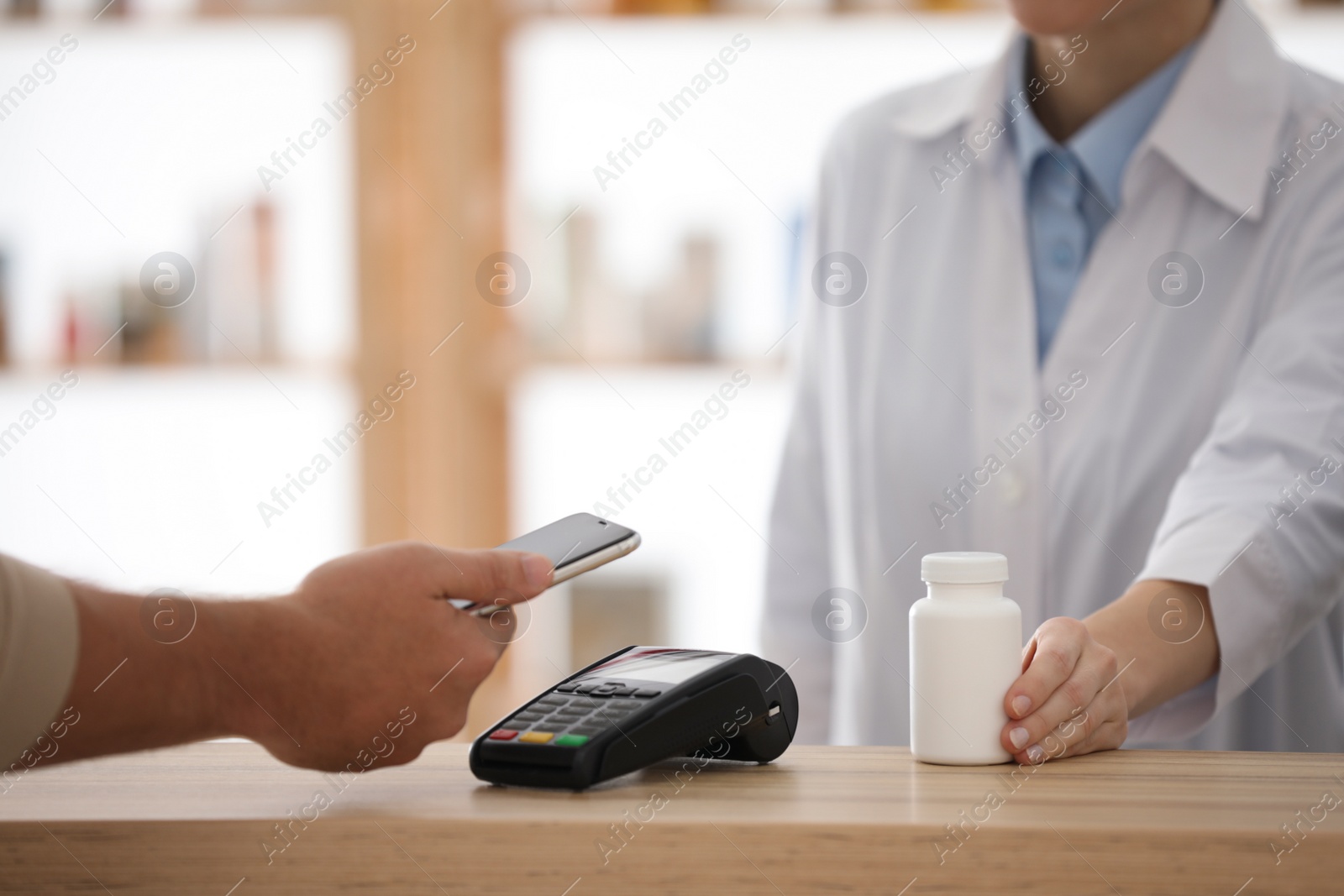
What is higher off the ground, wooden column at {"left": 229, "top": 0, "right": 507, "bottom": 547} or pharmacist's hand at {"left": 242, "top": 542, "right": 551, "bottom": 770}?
wooden column at {"left": 229, "top": 0, "right": 507, "bottom": 547}

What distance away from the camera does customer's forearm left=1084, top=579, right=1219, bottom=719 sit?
29.8 inches

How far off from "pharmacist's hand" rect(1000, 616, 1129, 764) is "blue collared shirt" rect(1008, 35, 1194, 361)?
485 millimetres

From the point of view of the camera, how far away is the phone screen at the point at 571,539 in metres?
0.65

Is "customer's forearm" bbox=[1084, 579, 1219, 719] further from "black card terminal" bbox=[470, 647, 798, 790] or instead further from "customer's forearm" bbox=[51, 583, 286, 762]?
"customer's forearm" bbox=[51, 583, 286, 762]

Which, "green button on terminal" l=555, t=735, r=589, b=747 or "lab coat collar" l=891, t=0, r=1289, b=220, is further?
"lab coat collar" l=891, t=0, r=1289, b=220

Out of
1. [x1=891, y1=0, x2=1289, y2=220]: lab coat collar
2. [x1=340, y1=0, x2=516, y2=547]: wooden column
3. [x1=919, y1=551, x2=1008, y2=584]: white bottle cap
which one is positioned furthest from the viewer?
[x1=340, y1=0, x2=516, y2=547]: wooden column

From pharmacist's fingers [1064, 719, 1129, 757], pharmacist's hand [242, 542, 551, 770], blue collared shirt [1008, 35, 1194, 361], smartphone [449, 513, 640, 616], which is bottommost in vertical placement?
pharmacist's fingers [1064, 719, 1129, 757]

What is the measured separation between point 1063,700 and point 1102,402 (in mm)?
487

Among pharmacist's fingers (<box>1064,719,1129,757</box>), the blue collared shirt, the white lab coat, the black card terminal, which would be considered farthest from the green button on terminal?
the blue collared shirt

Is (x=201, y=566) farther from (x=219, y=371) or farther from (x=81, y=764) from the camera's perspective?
(x=81, y=764)

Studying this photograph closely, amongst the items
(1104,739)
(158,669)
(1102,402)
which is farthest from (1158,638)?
(158,669)

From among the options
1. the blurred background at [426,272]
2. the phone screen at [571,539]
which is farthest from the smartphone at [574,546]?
the blurred background at [426,272]

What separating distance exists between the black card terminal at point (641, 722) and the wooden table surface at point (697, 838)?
2cm

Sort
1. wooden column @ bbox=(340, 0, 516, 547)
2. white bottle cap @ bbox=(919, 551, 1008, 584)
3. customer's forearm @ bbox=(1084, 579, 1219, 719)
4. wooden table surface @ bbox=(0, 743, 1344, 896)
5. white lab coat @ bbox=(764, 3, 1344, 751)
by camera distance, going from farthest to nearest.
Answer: wooden column @ bbox=(340, 0, 516, 547), white lab coat @ bbox=(764, 3, 1344, 751), customer's forearm @ bbox=(1084, 579, 1219, 719), white bottle cap @ bbox=(919, 551, 1008, 584), wooden table surface @ bbox=(0, 743, 1344, 896)
